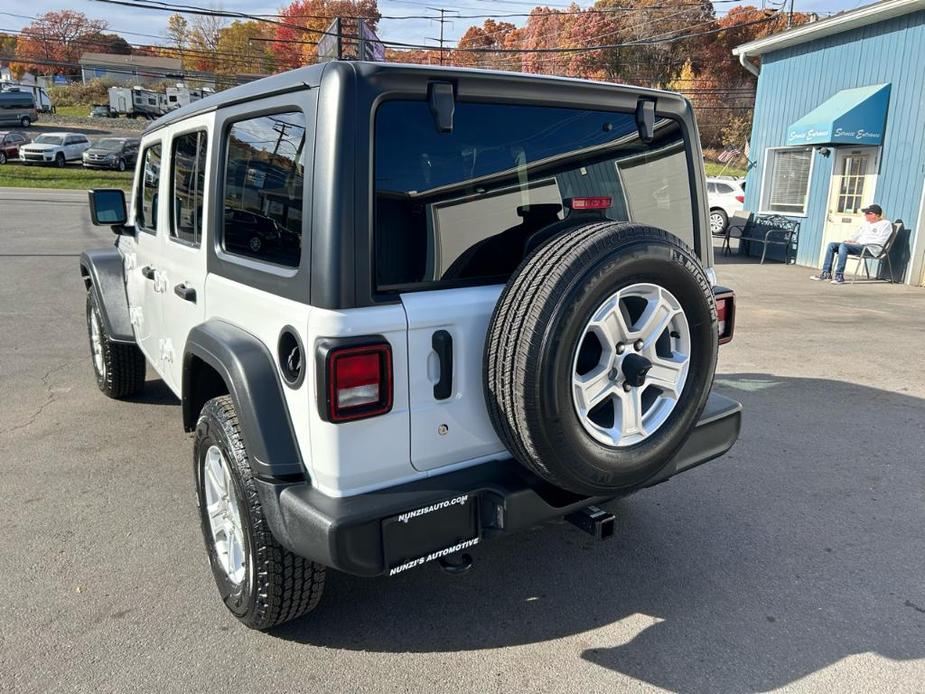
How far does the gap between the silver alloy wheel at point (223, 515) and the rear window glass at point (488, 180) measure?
103 centimetres

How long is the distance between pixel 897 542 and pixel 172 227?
3.85 meters

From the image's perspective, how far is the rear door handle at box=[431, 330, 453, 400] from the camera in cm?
230

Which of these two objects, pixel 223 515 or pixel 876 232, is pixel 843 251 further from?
pixel 223 515

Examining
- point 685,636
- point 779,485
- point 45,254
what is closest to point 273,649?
point 685,636

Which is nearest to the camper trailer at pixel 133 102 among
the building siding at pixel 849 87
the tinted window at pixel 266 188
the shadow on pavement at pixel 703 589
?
the building siding at pixel 849 87

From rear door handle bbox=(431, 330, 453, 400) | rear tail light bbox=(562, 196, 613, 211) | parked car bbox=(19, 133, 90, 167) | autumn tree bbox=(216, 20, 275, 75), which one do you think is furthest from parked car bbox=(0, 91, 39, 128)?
rear door handle bbox=(431, 330, 453, 400)

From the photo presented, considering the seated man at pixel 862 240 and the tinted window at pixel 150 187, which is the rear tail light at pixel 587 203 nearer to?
the tinted window at pixel 150 187

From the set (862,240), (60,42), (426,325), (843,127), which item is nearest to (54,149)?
(843,127)

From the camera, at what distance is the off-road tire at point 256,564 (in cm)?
242

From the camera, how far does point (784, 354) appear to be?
6926 millimetres

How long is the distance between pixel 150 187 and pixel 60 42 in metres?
99.9

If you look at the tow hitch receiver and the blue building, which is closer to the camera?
the tow hitch receiver

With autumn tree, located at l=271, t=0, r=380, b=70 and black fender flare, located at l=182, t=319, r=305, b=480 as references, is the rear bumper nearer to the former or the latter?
black fender flare, located at l=182, t=319, r=305, b=480

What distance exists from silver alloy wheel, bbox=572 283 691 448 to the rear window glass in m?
0.40
